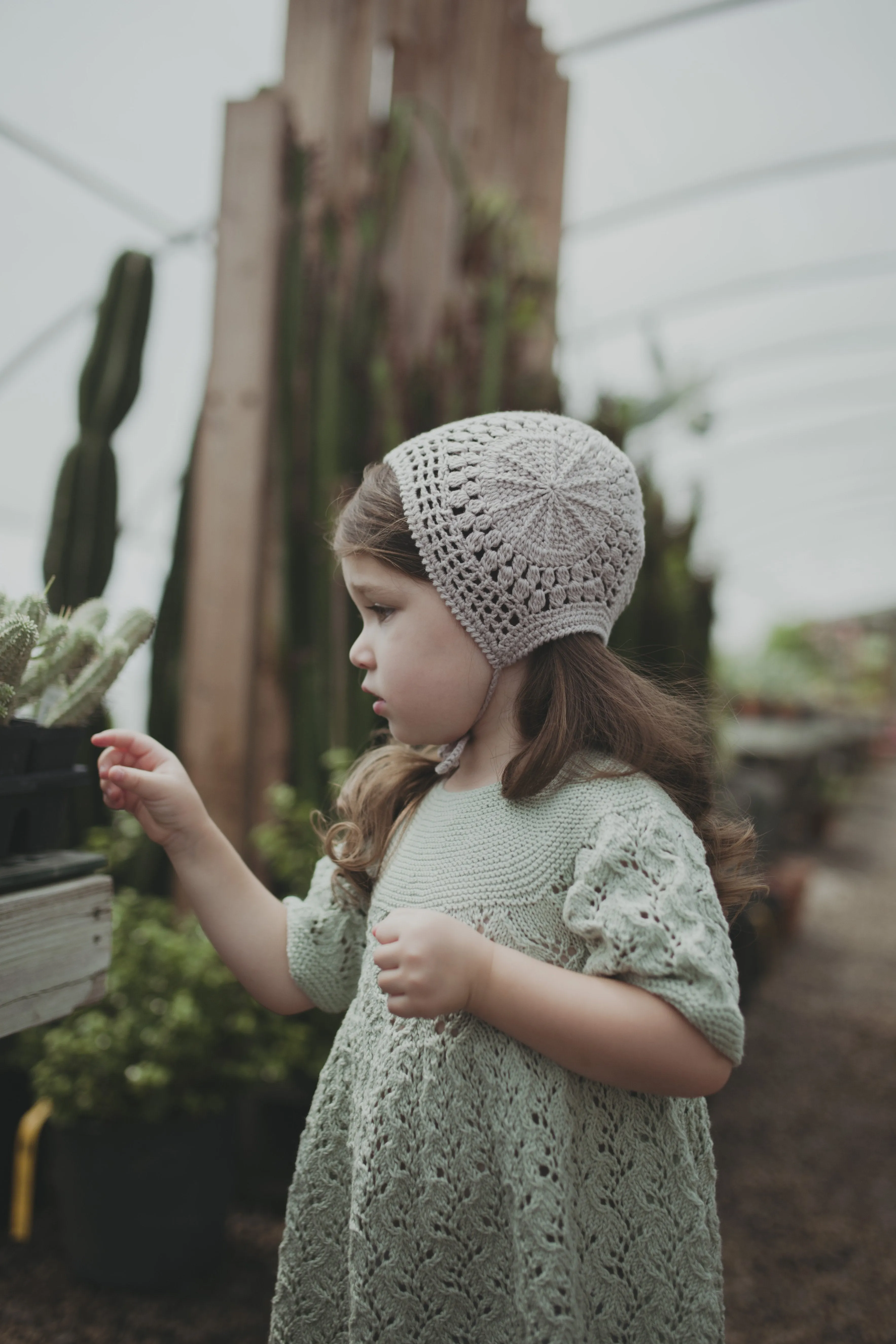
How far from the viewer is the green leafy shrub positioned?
2031 millimetres

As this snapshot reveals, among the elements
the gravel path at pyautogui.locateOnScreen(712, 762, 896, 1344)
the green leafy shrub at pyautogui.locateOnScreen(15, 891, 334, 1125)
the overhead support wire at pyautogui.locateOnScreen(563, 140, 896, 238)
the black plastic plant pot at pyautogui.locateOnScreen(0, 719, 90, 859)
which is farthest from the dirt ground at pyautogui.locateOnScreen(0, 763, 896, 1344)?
the overhead support wire at pyautogui.locateOnScreen(563, 140, 896, 238)

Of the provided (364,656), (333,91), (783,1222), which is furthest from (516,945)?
(333,91)

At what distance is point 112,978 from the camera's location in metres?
2.14

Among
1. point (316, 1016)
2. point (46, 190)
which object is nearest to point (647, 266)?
point (46, 190)

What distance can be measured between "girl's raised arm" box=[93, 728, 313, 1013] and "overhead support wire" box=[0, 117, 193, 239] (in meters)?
2.27

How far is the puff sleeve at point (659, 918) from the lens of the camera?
961 mm

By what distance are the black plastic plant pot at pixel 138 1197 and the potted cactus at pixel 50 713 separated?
1.05m

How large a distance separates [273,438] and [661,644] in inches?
57.3

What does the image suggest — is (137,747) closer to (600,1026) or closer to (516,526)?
(516,526)

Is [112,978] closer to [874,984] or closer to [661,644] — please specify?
[661,644]

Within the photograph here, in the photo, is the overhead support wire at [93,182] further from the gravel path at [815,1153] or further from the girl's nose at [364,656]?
the gravel path at [815,1153]

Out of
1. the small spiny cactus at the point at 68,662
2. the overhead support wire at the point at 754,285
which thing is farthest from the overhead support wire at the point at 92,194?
the overhead support wire at the point at 754,285

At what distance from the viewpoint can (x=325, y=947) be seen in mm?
1288

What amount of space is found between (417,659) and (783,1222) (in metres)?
2.37
